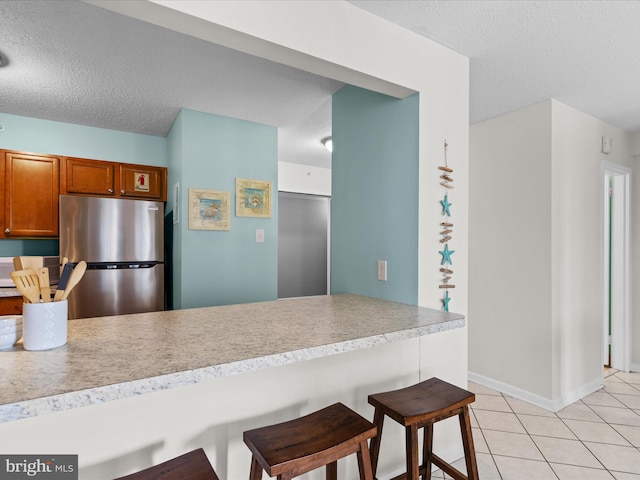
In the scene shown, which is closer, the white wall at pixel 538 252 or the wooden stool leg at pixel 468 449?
the wooden stool leg at pixel 468 449

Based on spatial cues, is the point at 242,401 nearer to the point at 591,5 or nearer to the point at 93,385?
the point at 93,385

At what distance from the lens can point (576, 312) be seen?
112 inches

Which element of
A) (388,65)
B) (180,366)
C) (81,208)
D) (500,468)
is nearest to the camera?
(180,366)

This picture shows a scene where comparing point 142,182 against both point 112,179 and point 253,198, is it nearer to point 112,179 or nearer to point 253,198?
point 112,179

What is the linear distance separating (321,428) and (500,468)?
54.2 inches

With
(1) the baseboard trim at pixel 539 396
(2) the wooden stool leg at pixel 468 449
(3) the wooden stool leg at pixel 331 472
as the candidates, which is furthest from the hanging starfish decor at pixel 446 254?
(1) the baseboard trim at pixel 539 396

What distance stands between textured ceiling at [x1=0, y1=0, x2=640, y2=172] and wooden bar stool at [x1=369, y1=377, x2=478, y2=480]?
1.69m

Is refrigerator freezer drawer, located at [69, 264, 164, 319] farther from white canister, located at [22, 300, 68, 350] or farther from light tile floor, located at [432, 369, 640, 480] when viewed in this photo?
light tile floor, located at [432, 369, 640, 480]

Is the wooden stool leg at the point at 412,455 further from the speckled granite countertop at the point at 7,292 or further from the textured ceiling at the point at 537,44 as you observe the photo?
the speckled granite countertop at the point at 7,292

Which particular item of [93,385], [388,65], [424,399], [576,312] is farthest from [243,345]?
[576,312]

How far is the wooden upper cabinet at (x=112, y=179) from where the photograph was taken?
3082 mm

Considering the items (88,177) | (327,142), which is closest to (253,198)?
(327,142)

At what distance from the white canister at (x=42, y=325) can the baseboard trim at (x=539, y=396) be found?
3064 mm

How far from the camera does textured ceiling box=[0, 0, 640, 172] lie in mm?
1665
